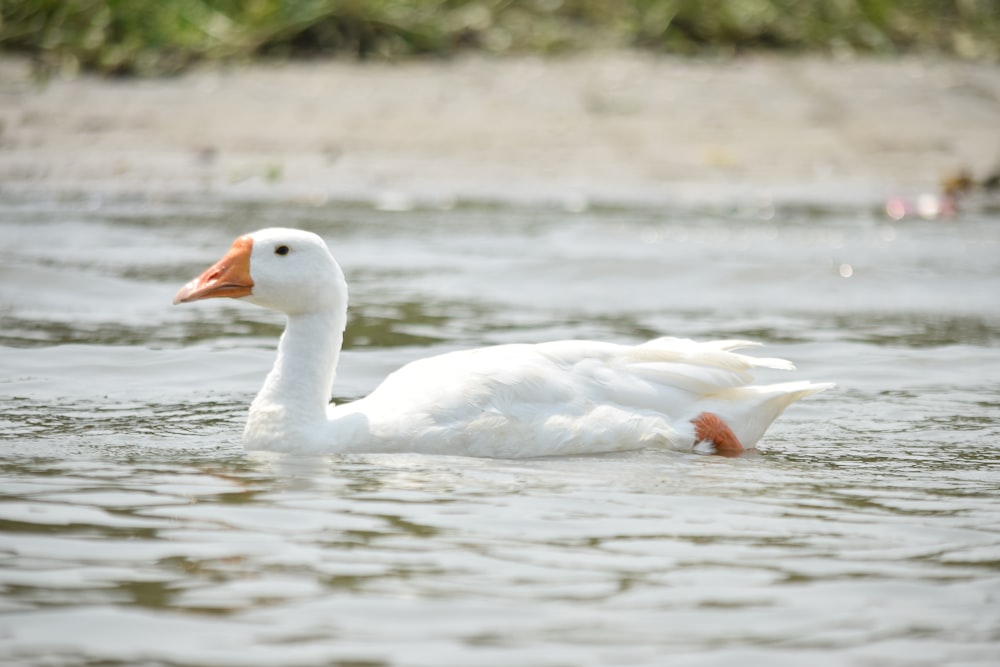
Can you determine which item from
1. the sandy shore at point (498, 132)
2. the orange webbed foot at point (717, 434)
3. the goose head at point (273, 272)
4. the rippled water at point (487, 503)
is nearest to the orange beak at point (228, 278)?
the goose head at point (273, 272)

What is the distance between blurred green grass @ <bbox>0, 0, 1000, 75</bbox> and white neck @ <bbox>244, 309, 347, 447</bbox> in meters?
11.1

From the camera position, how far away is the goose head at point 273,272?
6832 millimetres

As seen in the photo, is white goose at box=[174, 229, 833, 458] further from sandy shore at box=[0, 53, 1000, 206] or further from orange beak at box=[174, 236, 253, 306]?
sandy shore at box=[0, 53, 1000, 206]

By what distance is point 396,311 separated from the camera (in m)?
10.4

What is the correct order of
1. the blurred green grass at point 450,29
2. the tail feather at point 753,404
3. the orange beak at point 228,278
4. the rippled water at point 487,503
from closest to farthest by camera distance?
the rippled water at point 487,503
the orange beak at point 228,278
the tail feather at point 753,404
the blurred green grass at point 450,29

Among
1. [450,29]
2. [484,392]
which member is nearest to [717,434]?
[484,392]

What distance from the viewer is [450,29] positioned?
1886cm

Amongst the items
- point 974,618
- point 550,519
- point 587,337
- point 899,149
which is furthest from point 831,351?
point 899,149

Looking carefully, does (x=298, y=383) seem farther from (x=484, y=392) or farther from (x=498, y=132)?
(x=498, y=132)

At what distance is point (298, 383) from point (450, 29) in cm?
1262

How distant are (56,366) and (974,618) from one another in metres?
5.30

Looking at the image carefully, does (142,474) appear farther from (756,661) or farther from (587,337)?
(587,337)

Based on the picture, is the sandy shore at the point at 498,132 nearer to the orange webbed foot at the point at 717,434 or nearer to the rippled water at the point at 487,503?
the rippled water at the point at 487,503

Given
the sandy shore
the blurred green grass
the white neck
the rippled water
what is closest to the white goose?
the white neck
